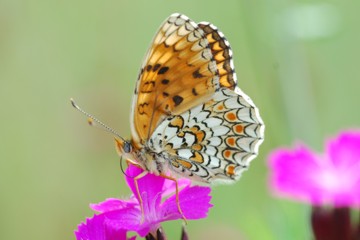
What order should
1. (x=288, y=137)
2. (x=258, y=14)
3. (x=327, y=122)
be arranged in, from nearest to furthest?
(x=288, y=137), (x=258, y=14), (x=327, y=122)

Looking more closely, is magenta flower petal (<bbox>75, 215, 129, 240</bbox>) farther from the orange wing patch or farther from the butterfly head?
the orange wing patch

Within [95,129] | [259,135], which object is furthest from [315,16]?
[259,135]

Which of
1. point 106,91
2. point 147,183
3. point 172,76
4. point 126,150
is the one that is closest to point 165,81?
point 172,76

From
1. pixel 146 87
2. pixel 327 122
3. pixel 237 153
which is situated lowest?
pixel 327 122

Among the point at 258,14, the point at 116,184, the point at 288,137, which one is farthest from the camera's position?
the point at 116,184

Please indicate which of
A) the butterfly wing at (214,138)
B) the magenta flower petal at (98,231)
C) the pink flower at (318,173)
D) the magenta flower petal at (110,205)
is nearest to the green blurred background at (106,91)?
the pink flower at (318,173)

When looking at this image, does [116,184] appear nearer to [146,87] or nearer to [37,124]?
[37,124]

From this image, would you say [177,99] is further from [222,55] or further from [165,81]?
[222,55]

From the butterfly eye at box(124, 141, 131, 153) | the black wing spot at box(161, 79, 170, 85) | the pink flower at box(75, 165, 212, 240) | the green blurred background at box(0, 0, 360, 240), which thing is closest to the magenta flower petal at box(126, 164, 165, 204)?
the pink flower at box(75, 165, 212, 240)
